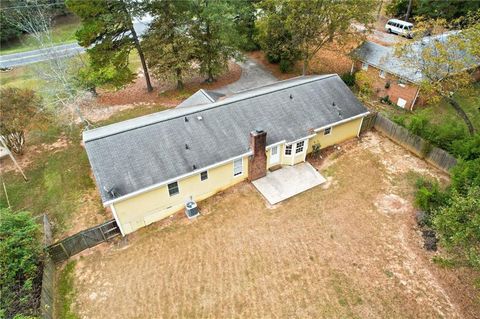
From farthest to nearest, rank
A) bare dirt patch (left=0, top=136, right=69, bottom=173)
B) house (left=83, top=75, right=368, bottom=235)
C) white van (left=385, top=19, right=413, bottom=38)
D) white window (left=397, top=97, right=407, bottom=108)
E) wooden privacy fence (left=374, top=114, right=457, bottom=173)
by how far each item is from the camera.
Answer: white van (left=385, top=19, right=413, bottom=38)
white window (left=397, top=97, right=407, bottom=108)
bare dirt patch (left=0, top=136, right=69, bottom=173)
wooden privacy fence (left=374, top=114, right=457, bottom=173)
house (left=83, top=75, right=368, bottom=235)

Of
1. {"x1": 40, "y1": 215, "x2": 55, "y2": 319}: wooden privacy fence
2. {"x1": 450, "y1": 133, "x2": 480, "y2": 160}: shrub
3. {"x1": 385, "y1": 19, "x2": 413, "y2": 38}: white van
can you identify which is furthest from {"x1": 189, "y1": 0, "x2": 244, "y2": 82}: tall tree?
{"x1": 385, "y1": 19, "x2": 413, "y2": 38}: white van

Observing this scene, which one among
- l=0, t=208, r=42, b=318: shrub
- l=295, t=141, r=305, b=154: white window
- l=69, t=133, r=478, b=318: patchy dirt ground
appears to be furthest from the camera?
l=295, t=141, r=305, b=154: white window

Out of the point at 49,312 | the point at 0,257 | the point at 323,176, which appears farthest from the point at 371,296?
the point at 0,257

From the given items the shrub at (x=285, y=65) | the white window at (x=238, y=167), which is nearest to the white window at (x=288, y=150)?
the white window at (x=238, y=167)

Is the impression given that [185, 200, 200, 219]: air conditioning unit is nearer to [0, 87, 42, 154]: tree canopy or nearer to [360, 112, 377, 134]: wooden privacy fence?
[0, 87, 42, 154]: tree canopy

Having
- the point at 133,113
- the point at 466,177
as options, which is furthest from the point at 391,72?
the point at 133,113
